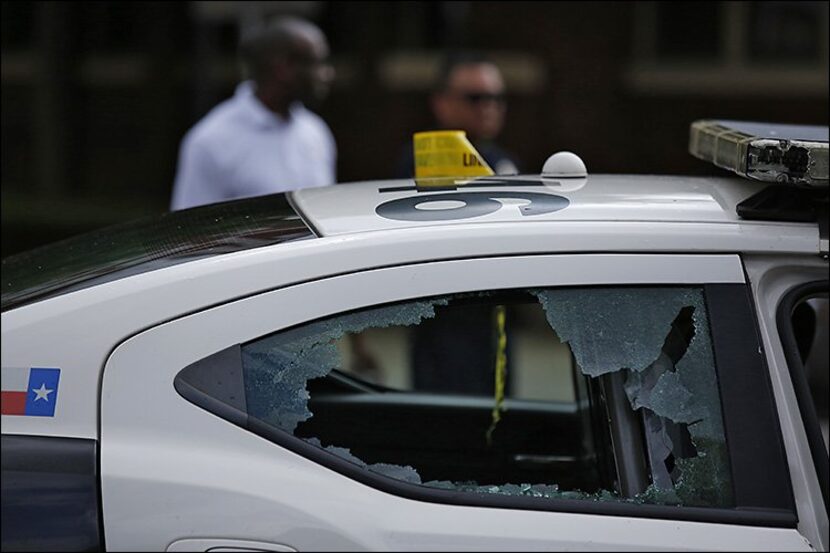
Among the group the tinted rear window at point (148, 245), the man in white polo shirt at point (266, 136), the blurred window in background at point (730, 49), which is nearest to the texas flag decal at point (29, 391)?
the tinted rear window at point (148, 245)

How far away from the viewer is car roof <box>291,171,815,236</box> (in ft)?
7.26

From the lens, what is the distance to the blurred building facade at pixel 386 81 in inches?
355

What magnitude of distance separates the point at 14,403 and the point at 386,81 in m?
7.88

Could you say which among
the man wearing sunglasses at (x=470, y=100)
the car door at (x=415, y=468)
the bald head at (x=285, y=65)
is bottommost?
the car door at (x=415, y=468)

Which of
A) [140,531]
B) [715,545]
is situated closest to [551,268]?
[715,545]

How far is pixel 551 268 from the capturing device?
2104 mm

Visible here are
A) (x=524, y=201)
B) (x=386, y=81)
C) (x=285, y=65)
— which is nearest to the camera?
(x=524, y=201)

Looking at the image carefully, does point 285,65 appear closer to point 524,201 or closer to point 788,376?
point 524,201

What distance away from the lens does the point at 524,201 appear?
2.35 meters

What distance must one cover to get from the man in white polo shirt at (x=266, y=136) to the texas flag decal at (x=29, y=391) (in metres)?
2.84

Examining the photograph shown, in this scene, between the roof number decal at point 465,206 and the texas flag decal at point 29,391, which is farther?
the roof number decal at point 465,206

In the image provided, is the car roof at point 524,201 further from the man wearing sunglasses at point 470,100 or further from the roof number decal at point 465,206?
the man wearing sunglasses at point 470,100

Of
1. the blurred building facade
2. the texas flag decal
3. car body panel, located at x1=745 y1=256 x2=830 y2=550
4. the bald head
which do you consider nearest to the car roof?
car body panel, located at x1=745 y1=256 x2=830 y2=550

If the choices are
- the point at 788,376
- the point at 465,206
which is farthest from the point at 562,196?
the point at 788,376
